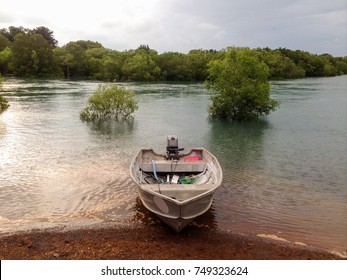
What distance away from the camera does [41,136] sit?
27594 millimetres

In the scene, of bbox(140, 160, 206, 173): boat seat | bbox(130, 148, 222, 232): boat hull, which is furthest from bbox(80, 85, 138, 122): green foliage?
bbox(130, 148, 222, 232): boat hull

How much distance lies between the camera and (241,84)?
34.5m

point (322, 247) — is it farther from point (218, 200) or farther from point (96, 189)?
point (96, 189)

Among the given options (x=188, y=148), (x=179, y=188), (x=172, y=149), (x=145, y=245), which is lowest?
(x=188, y=148)

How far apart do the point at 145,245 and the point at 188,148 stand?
46.4 ft

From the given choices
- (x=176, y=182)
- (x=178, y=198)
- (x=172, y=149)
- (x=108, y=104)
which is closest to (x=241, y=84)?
(x=108, y=104)

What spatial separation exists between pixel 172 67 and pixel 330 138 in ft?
248

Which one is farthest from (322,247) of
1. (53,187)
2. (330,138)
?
(330,138)

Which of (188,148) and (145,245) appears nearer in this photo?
(145,245)

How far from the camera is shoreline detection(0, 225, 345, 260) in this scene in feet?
32.4

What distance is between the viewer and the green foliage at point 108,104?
3412cm

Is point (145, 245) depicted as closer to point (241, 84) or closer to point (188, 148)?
point (188, 148)

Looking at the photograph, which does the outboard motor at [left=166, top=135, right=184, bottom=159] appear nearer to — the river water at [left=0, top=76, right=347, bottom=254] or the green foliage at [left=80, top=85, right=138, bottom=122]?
the river water at [left=0, top=76, right=347, bottom=254]

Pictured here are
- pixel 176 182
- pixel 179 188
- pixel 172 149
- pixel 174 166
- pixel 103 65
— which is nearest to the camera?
pixel 179 188
